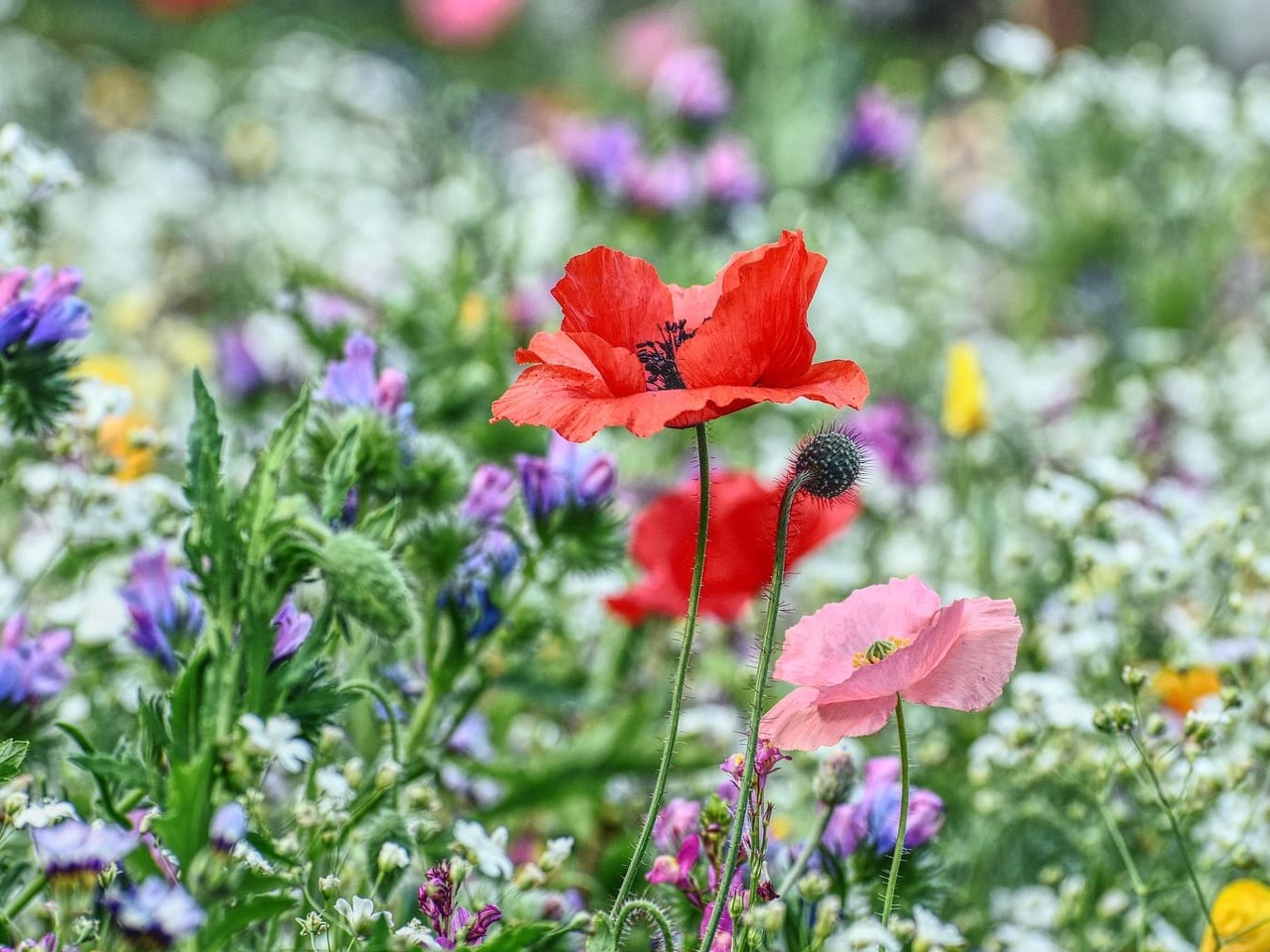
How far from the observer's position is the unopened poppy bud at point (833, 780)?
2.99 ft

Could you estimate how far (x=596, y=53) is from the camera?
600cm

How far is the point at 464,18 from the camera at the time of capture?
16.9 ft

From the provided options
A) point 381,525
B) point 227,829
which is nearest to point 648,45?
point 381,525

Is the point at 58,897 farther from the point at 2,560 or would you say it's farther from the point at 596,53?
the point at 596,53

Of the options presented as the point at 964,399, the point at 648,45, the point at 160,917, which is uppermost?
the point at 648,45

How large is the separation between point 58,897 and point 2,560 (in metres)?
0.99

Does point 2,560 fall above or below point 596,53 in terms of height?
below

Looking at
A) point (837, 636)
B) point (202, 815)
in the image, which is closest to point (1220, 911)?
point (837, 636)

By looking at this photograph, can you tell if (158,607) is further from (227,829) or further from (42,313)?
(227,829)

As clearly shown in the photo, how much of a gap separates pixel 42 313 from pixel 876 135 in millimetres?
1508

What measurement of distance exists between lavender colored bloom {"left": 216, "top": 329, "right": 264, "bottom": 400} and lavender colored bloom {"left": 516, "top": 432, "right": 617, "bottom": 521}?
0.68 meters

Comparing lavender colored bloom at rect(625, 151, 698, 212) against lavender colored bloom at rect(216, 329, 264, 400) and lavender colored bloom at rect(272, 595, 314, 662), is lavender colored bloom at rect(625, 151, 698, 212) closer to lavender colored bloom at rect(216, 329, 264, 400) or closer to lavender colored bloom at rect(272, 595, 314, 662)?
lavender colored bloom at rect(216, 329, 264, 400)

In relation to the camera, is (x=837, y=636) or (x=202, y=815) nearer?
(x=202, y=815)

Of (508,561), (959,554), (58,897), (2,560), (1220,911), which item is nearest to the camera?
(58,897)
